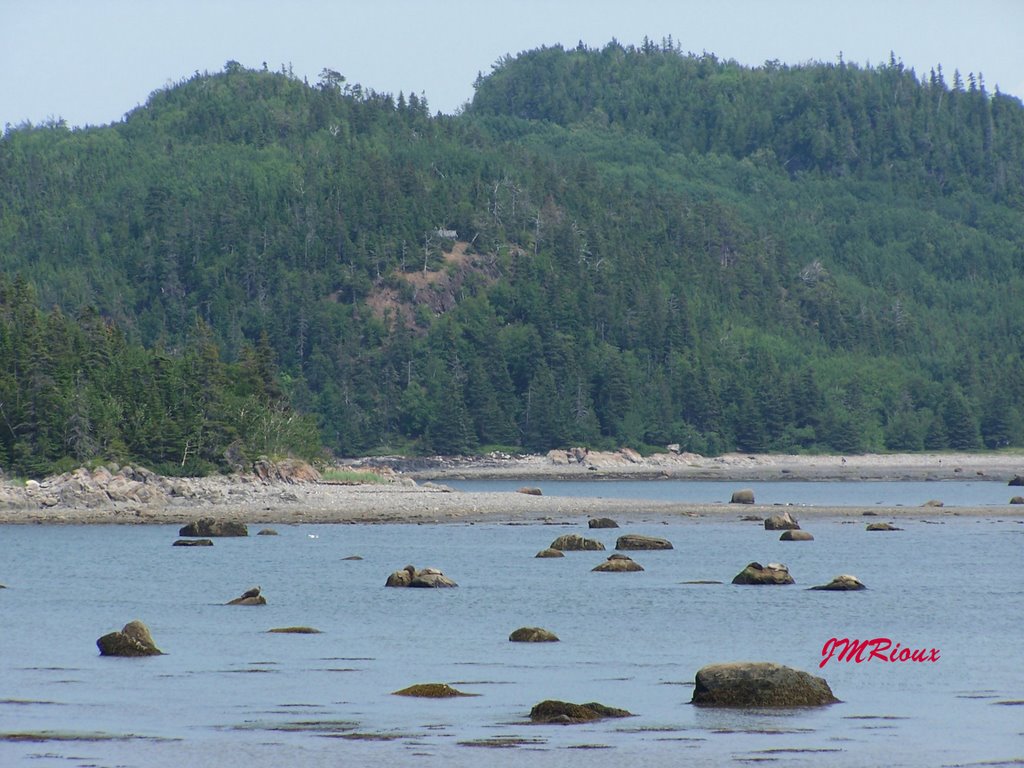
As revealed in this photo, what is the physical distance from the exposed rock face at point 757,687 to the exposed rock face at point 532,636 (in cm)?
1049

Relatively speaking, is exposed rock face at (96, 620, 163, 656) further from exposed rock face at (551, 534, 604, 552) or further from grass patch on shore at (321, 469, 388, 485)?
grass patch on shore at (321, 469, 388, 485)

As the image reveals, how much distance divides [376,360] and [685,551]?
119809 millimetres

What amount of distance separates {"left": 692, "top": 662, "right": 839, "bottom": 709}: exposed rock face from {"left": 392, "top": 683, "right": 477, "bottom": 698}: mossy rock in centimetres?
481

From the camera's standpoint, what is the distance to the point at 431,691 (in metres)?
33.3

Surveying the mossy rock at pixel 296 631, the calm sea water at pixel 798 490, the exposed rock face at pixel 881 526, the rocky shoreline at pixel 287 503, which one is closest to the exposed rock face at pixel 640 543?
the exposed rock face at pixel 881 526

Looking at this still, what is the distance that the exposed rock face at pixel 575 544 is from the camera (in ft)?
227

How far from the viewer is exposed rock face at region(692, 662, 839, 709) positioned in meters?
31.0

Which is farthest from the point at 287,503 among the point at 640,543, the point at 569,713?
the point at 569,713

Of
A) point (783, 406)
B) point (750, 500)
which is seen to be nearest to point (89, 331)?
point (750, 500)

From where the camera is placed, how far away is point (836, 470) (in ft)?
556
